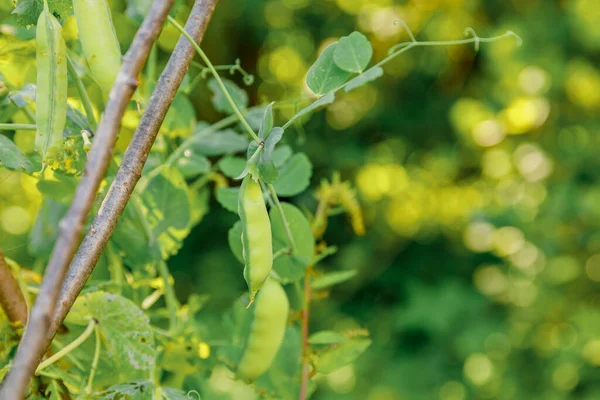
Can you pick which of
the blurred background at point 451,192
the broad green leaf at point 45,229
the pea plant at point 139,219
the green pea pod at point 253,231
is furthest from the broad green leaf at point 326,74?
the blurred background at point 451,192

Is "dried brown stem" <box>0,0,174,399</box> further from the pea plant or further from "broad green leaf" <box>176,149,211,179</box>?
"broad green leaf" <box>176,149,211,179</box>

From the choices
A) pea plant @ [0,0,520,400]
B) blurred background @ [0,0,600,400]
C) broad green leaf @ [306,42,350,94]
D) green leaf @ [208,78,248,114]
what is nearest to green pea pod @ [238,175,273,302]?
pea plant @ [0,0,520,400]

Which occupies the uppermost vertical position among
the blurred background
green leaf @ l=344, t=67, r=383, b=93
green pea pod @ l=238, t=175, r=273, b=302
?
green leaf @ l=344, t=67, r=383, b=93

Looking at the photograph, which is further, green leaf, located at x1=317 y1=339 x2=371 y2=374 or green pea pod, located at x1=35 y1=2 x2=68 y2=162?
green leaf, located at x1=317 y1=339 x2=371 y2=374

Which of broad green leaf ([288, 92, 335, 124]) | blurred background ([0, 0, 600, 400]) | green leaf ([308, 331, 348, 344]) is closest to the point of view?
broad green leaf ([288, 92, 335, 124])

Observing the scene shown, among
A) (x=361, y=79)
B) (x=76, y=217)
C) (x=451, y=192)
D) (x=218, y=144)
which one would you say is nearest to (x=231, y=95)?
(x=218, y=144)

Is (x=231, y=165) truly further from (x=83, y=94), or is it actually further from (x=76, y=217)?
(x=76, y=217)

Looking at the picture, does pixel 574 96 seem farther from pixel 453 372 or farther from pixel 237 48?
pixel 237 48
